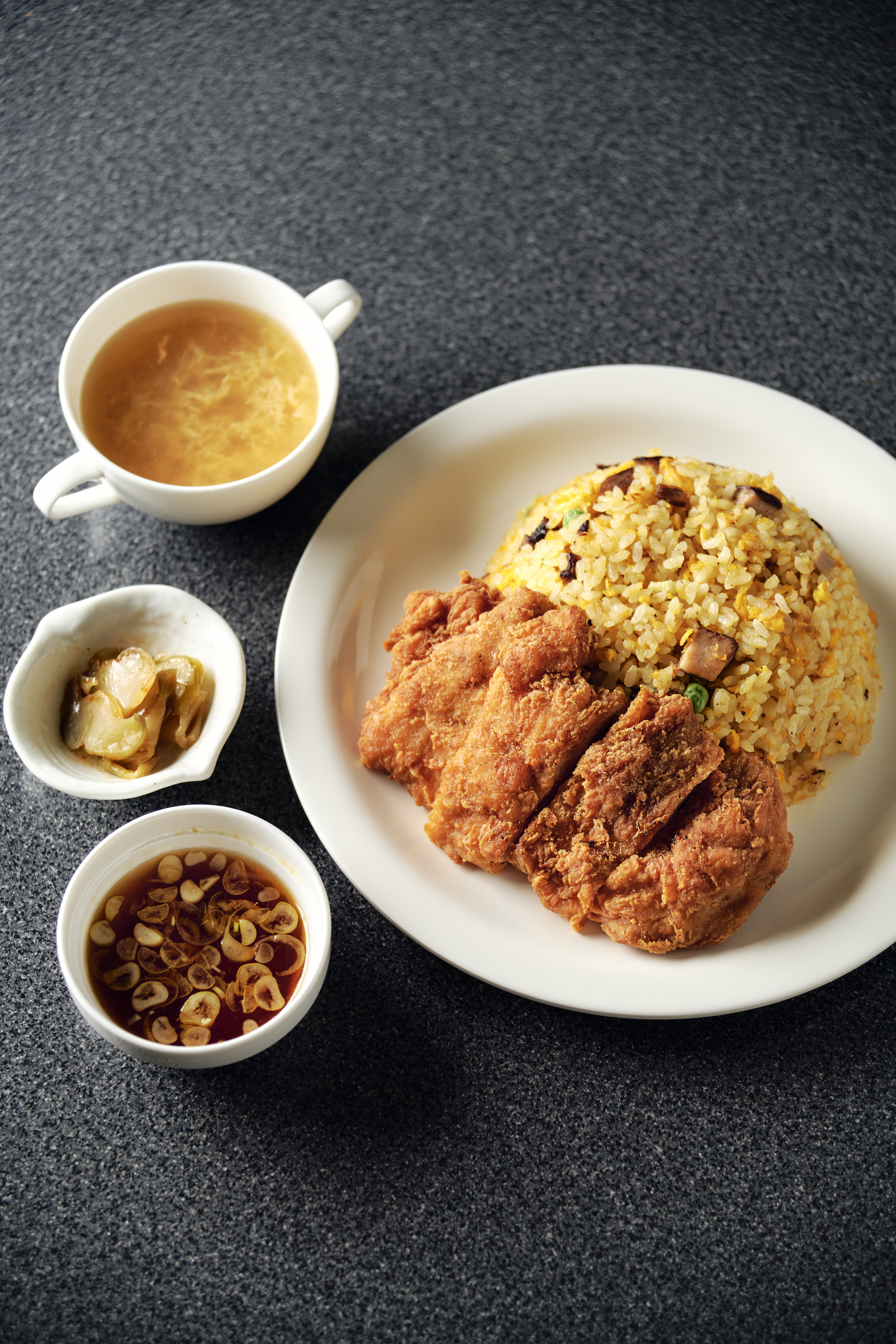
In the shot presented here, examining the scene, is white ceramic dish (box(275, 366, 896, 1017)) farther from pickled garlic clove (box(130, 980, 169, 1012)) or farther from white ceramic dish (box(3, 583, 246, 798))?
pickled garlic clove (box(130, 980, 169, 1012))

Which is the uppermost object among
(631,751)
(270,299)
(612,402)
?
(270,299)

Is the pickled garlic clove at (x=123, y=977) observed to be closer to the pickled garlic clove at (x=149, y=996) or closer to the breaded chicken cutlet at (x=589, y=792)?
the pickled garlic clove at (x=149, y=996)

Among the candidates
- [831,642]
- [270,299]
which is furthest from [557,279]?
[831,642]

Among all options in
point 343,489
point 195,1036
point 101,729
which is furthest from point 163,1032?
point 343,489

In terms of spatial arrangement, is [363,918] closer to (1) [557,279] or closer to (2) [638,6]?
(1) [557,279]

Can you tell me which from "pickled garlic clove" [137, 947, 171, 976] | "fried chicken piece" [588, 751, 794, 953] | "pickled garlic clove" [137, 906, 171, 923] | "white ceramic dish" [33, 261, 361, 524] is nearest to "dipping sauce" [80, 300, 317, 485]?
"white ceramic dish" [33, 261, 361, 524]
